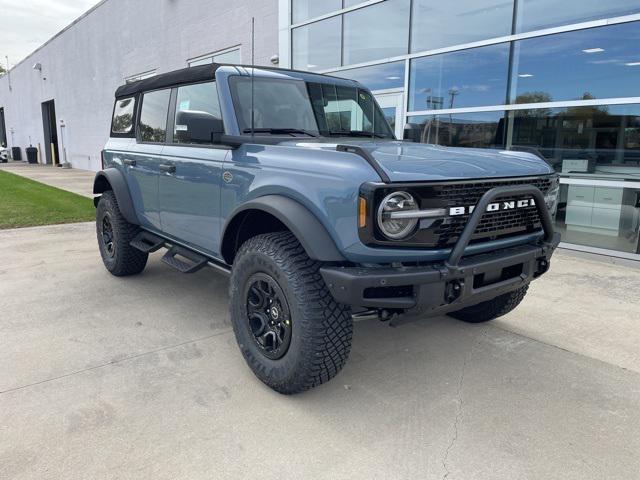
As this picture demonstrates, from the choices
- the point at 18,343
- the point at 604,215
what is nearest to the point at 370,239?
the point at 18,343

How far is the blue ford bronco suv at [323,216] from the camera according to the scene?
234cm

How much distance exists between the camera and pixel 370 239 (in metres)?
2.29

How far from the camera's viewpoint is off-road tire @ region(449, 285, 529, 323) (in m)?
3.61

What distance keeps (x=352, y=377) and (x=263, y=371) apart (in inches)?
23.2

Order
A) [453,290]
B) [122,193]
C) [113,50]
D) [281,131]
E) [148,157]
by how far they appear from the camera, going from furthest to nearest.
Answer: [113,50], [122,193], [148,157], [281,131], [453,290]

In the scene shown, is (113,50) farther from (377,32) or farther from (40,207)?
(377,32)

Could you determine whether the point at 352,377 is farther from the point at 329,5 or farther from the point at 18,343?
the point at 329,5

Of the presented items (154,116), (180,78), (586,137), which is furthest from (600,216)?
(154,116)

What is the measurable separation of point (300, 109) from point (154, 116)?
5.28 ft

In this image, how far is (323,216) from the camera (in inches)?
96.8

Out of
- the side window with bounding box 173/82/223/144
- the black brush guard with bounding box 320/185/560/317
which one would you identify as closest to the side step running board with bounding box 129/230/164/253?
the side window with bounding box 173/82/223/144

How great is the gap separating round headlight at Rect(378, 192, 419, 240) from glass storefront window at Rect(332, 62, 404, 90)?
6.87 metres

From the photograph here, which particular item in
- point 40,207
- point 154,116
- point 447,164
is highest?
point 154,116

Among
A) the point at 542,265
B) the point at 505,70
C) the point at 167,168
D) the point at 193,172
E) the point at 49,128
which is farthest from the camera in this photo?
the point at 49,128
